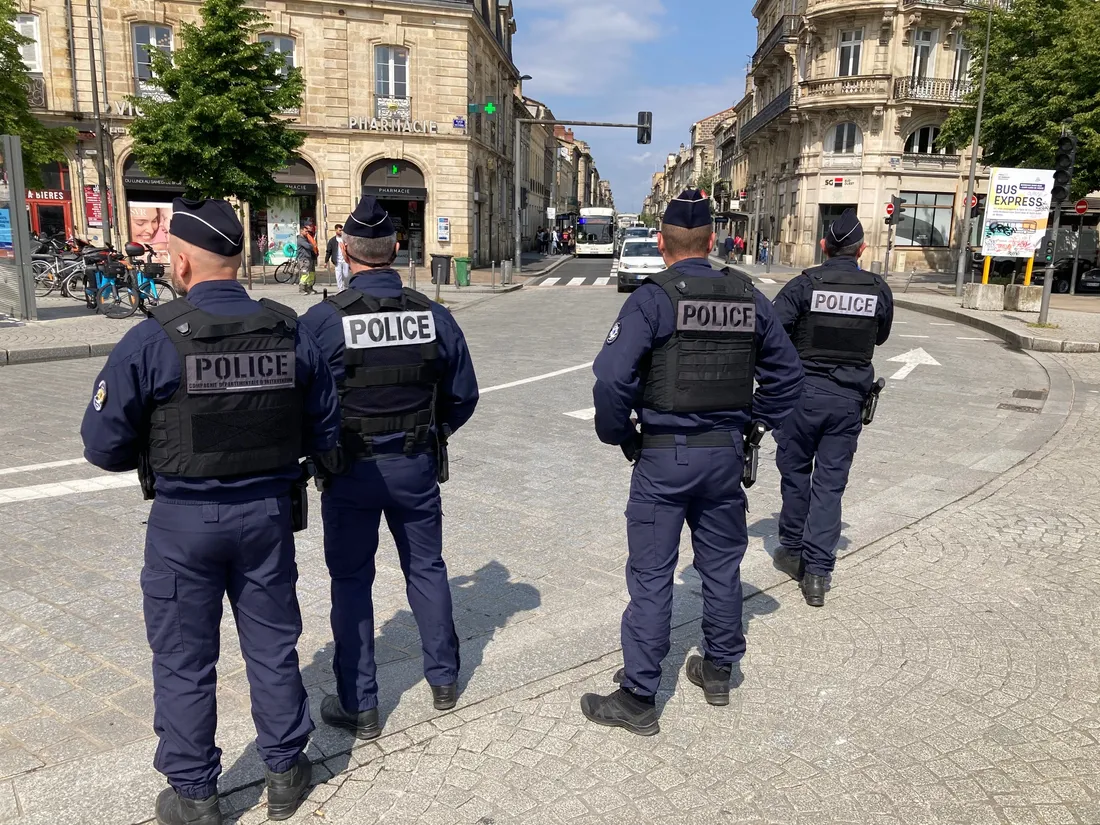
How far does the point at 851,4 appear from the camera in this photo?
39.2 m

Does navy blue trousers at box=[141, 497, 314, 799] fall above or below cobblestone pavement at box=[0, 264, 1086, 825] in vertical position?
above

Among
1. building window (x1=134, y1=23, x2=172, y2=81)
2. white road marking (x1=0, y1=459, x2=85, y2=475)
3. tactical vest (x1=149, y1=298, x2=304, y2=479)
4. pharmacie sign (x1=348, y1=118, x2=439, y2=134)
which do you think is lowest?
white road marking (x1=0, y1=459, x2=85, y2=475)

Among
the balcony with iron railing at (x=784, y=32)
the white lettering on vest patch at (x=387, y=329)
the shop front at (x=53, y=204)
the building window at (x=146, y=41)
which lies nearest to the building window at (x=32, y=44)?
the building window at (x=146, y=41)

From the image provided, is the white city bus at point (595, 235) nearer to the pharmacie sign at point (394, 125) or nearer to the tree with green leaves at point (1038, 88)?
the pharmacie sign at point (394, 125)

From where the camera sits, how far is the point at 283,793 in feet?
8.93

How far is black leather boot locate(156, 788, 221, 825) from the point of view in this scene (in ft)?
8.55

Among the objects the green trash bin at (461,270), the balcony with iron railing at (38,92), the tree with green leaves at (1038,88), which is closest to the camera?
the tree with green leaves at (1038,88)

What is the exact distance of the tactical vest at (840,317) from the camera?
4.46m

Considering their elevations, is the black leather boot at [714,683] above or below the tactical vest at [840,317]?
below

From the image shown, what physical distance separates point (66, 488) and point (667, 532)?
190 inches

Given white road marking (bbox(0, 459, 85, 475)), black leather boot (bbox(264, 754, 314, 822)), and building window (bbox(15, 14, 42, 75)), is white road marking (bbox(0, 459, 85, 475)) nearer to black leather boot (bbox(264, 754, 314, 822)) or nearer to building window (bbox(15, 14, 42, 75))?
black leather boot (bbox(264, 754, 314, 822))

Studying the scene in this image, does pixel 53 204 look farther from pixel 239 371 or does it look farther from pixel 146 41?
pixel 239 371

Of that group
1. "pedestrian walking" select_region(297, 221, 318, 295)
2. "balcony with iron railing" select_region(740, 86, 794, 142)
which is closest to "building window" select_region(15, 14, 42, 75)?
"pedestrian walking" select_region(297, 221, 318, 295)

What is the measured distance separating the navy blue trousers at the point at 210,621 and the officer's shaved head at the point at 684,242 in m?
1.74
